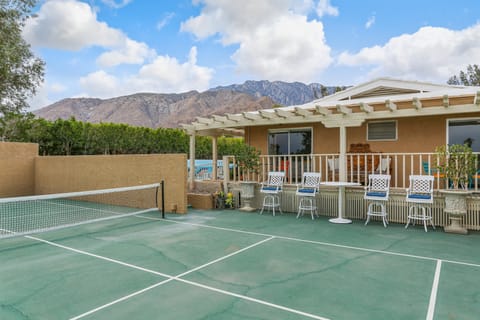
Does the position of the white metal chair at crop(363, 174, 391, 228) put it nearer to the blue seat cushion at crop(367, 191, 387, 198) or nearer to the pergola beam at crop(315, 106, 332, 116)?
the blue seat cushion at crop(367, 191, 387, 198)

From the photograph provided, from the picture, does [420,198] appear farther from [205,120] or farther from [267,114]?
[205,120]

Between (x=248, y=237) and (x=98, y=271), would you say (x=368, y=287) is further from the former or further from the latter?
(x=98, y=271)

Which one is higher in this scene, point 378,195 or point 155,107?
point 155,107

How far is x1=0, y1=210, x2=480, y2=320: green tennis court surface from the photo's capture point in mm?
3486

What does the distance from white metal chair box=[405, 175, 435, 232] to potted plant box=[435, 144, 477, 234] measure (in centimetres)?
36

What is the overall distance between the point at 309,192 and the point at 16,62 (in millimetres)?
15152

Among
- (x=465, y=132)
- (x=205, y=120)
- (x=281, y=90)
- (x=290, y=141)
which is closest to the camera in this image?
(x=465, y=132)

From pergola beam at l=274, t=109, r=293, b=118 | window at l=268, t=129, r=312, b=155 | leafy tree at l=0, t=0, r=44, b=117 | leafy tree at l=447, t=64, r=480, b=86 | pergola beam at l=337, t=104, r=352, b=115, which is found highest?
leafy tree at l=447, t=64, r=480, b=86

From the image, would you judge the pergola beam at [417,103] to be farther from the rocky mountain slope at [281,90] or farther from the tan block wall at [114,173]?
the rocky mountain slope at [281,90]

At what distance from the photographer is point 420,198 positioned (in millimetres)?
7234

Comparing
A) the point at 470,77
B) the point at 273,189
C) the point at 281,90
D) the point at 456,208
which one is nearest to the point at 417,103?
the point at 456,208

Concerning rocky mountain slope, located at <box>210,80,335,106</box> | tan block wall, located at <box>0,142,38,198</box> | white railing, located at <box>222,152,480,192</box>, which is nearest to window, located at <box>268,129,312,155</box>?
white railing, located at <box>222,152,480,192</box>

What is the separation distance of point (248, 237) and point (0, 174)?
12424 millimetres

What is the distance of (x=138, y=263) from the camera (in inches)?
201
